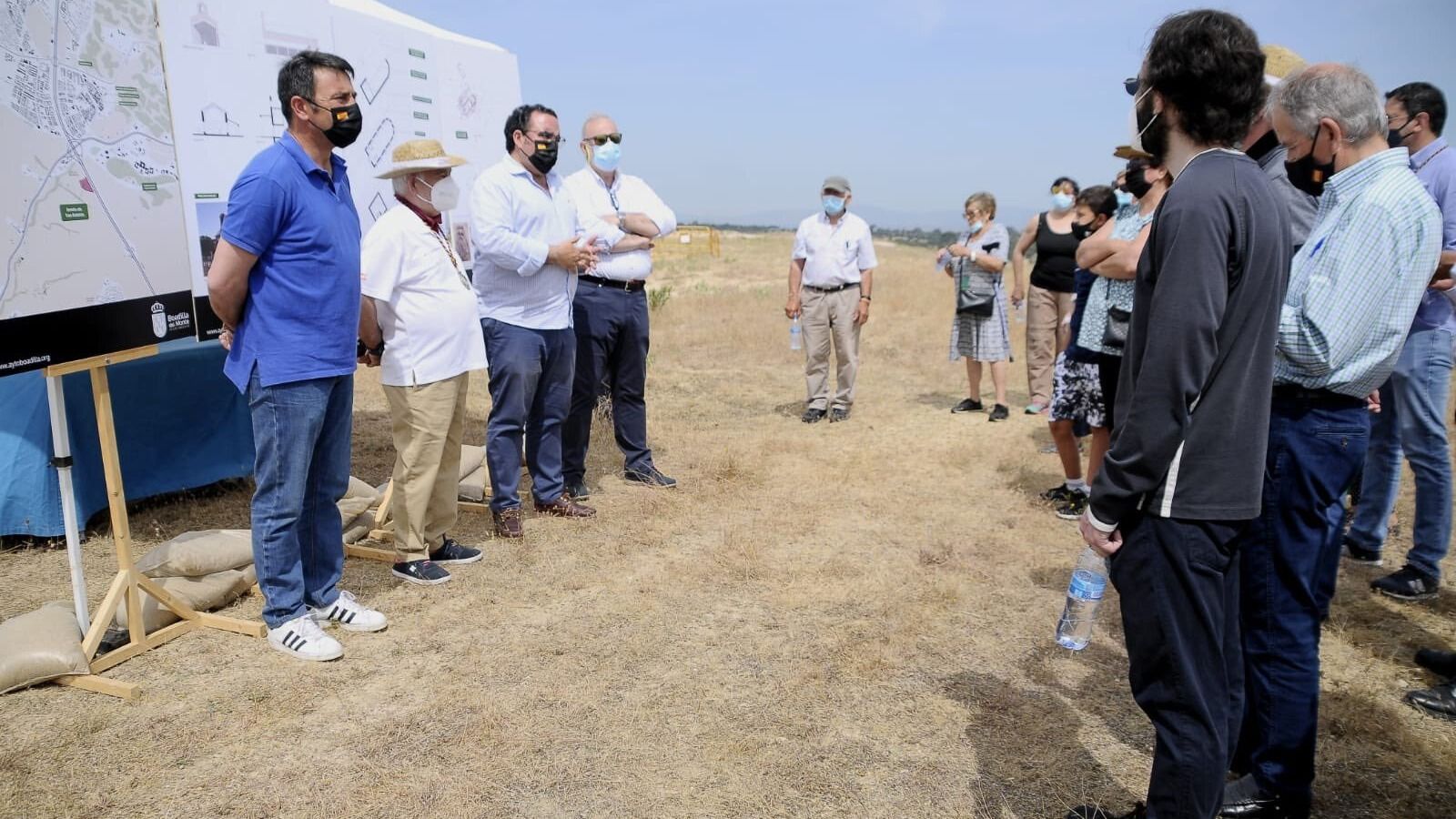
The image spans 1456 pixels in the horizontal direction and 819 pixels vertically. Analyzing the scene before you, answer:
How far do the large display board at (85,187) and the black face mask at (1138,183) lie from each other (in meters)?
4.01

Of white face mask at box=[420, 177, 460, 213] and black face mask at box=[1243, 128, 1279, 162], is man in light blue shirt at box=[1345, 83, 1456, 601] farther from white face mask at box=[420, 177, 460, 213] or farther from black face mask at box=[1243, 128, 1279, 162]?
white face mask at box=[420, 177, 460, 213]

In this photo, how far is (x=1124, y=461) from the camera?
6.59 feet

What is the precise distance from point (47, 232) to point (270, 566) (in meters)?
1.37

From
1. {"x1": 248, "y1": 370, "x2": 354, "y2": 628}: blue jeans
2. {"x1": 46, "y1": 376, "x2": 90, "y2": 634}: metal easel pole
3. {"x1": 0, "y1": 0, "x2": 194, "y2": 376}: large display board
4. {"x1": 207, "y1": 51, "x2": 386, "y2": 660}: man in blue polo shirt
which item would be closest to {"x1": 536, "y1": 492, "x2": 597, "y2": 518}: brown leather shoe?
{"x1": 248, "y1": 370, "x2": 354, "y2": 628}: blue jeans

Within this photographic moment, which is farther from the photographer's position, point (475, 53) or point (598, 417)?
point (598, 417)

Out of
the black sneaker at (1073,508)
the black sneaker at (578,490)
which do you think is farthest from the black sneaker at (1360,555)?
the black sneaker at (578,490)

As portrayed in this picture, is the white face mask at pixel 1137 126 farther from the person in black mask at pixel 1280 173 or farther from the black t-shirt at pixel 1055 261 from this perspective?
the black t-shirt at pixel 1055 261

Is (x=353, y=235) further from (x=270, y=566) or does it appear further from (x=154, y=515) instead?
(x=154, y=515)

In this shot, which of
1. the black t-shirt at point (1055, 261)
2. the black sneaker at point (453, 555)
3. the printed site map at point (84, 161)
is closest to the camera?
the printed site map at point (84, 161)

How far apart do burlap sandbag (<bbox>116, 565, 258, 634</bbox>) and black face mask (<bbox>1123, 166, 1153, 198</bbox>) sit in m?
4.28

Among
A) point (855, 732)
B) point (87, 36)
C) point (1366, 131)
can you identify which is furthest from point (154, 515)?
point (1366, 131)

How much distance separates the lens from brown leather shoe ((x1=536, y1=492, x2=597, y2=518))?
519 cm

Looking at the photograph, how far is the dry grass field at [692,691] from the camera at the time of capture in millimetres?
2742

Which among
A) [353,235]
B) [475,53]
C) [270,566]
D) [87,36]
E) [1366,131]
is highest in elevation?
[475,53]
